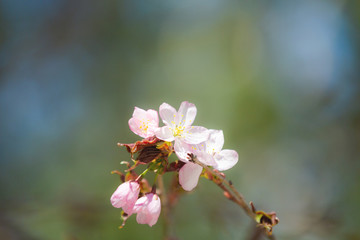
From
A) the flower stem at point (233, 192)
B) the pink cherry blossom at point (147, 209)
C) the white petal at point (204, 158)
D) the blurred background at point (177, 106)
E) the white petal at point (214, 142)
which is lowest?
the pink cherry blossom at point (147, 209)

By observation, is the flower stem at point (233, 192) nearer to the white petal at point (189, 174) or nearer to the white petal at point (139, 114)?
the white petal at point (189, 174)

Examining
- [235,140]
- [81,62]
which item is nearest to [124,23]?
[81,62]

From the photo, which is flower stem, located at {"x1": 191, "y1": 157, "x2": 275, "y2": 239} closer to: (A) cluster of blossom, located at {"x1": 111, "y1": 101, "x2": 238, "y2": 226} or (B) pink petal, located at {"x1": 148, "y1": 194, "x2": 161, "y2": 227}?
(A) cluster of blossom, located at {"x1": 111, "y1": 101, "x2": 238, "y2": 226}

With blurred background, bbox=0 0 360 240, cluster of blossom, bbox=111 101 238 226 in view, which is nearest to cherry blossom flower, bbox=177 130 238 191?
cluster of blossom, bbox=111 101 238 226

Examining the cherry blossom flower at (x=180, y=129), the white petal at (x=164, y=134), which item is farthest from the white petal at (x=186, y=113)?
the white petal at (x=164, y=134)

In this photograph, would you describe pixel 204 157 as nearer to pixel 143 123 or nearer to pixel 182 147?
pixel 182 147

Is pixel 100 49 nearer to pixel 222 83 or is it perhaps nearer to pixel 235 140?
pixel 222 83

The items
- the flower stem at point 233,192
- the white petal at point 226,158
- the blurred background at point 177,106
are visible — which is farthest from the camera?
the blurred background at point 177,106

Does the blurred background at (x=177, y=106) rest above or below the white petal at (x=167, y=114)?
above

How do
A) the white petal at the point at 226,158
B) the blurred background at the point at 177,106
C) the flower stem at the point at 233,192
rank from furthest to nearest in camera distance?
the blurred background at the point at 177,106 < the white petal at the point at 226,158 < the flower stem at the point at 233,192
